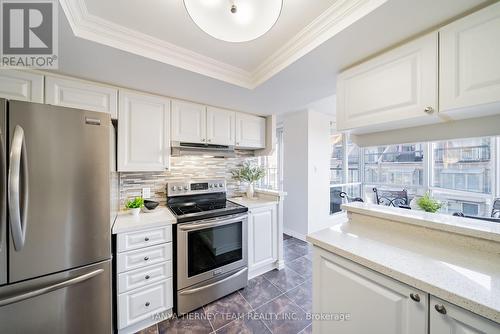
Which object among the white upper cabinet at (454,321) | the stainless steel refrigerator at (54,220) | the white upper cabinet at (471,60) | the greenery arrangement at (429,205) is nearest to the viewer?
the white upper cabinet at (454,321)

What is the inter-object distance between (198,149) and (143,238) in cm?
108

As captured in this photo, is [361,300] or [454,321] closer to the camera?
[454,321]

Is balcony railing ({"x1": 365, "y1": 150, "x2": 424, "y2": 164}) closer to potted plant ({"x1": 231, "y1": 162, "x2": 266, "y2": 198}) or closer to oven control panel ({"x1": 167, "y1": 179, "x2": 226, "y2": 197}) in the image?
potted plant ({"x1": 231, "y1": 162, "x2": 266, "y2": 198})

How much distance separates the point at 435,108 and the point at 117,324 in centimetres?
266

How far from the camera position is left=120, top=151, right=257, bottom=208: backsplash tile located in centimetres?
209

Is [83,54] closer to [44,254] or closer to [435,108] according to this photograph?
[44,254]

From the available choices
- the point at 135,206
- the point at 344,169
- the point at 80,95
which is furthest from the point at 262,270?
the point at 344,169

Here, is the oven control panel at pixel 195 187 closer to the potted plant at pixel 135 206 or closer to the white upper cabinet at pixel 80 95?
the potted plant at pixel 135 206

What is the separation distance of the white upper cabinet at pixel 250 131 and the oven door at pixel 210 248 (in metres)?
1.07

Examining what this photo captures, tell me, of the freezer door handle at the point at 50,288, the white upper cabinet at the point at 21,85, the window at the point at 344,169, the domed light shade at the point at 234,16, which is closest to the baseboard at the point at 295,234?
the window at the point at 344,169

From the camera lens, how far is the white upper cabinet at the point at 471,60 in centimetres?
88

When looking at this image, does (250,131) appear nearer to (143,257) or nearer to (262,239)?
(262,239)

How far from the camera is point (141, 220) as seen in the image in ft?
5.34

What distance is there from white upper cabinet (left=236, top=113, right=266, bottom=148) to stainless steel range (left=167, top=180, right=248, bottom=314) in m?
1.00
